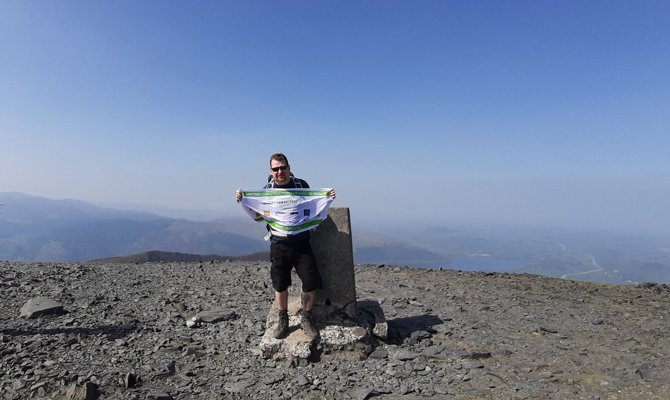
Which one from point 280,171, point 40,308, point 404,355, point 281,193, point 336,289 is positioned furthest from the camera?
Answer: point 40,308

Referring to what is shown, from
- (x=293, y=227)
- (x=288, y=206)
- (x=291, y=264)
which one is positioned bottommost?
(x=291, y=264)

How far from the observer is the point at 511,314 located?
28.1 feet

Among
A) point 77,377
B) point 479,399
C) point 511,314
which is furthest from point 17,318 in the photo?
point 511,314

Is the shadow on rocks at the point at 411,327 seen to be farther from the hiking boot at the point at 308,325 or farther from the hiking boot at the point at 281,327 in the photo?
the hiking boot at the point at 281,327

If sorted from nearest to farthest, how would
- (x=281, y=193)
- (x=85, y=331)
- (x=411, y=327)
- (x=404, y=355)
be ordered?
(x=404, y=355), (x=281, y=193), (x=85, y=331), (x=411, y=327)

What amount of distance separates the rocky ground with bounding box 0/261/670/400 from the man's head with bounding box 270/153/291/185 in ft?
10.2

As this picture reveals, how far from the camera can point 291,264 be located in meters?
6.14

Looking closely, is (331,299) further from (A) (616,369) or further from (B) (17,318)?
(B) (17,318)

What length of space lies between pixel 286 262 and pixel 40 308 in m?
5.64

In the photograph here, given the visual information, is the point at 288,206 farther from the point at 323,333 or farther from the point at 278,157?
the point at 323,333

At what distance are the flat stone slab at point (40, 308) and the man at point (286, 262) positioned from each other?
16.5ft

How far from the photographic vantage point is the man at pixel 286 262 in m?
6.00

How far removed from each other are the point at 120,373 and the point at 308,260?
10.4 feet

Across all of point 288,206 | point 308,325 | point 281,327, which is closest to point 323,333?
point 308,325
